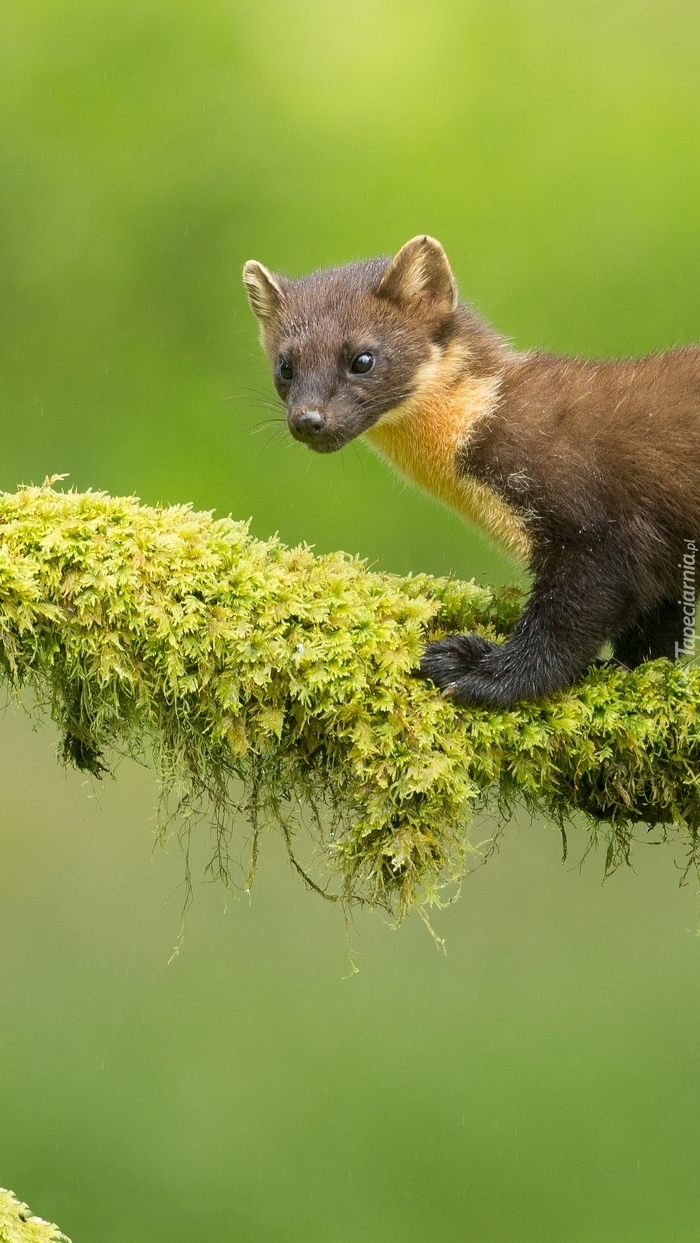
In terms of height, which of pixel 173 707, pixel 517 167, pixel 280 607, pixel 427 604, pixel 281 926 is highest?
pixel 517 167

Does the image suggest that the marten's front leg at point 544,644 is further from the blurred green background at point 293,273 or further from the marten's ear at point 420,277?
the blurred green background at point 293,273

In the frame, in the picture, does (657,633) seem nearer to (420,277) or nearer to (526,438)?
(526,438)

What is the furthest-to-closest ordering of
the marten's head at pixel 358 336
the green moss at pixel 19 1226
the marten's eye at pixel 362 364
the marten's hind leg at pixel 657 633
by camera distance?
the marten's hind leg at pixel 657 633 → the marten's eye at pixel 362 364 → the marten's head at pixel 358 336 → the green moss at pixel 19 1226

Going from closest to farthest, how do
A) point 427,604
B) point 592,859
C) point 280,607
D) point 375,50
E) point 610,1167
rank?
point 280,607 → point 427,604 → point 375,50 → point 610,1167 → point 592,859

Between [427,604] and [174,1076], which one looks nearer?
[427,604]

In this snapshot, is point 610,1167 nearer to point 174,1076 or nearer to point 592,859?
point 592,859

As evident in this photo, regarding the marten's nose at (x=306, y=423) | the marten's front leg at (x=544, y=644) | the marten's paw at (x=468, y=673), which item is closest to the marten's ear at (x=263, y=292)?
the marten's nose at (x=306, y=423)

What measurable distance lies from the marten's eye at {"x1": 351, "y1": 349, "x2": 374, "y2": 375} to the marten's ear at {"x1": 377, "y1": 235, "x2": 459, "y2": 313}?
0.22 meters

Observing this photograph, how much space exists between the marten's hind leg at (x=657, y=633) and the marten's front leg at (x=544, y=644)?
0.36 meters

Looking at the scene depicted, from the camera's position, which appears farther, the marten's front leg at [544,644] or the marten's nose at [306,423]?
the marten's nose at [306,423]

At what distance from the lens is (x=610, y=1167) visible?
25.5ft

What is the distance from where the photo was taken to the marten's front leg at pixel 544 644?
11.1 feet

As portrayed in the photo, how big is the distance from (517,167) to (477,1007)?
4789mm

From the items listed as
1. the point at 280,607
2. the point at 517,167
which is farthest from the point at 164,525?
the point at 517,167
